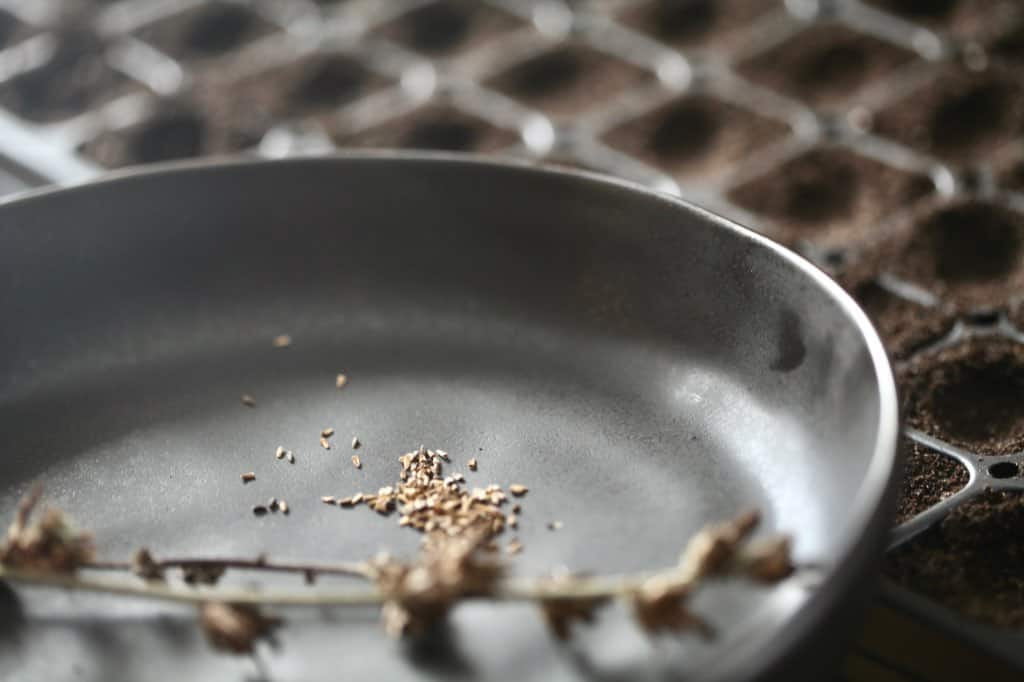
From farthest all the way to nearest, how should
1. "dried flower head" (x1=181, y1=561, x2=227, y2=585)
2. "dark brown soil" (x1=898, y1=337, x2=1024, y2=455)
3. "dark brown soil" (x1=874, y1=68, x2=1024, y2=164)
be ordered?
"dark brown soil" (x1=874, y1=68, x2=1024, y2=164), "dark brown soil" (x1=898, y1=337, x2=1024, y2=455), "dried flower head" (x1=181, y1=561, x2=227, y2=585)

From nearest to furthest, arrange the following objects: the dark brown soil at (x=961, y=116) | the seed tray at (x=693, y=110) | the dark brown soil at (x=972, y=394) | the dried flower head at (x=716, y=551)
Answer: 1. the dried flower head at (x=716, y=551)
2. the dark brown soil at (x=972, y=394)
3. the seed tray at (x=693, y=110)
4. the dark brown soil at (x=961, y=116)

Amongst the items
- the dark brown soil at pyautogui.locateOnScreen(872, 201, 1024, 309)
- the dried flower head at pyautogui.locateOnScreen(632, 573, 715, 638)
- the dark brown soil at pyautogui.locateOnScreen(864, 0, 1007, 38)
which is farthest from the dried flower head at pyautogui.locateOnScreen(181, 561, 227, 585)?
the dark brown soil at pyautogui.locateOnScreen(864, 0, 1007, 38)

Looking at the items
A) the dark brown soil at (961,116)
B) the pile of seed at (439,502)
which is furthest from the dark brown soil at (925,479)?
the dark brown soil at (961,116)

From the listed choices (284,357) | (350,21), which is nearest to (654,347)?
(284,357)

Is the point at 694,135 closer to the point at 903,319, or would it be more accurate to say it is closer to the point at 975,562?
the point at 903,319

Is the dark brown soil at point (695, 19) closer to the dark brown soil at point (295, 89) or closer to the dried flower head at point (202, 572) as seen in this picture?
the dark brown soil at point (295, 89)

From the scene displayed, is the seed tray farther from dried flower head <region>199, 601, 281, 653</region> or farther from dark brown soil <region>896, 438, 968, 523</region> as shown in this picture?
dried flower head <region>199, 601, 281, 653</region>

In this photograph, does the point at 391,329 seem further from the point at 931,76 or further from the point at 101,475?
the point at 931,76
